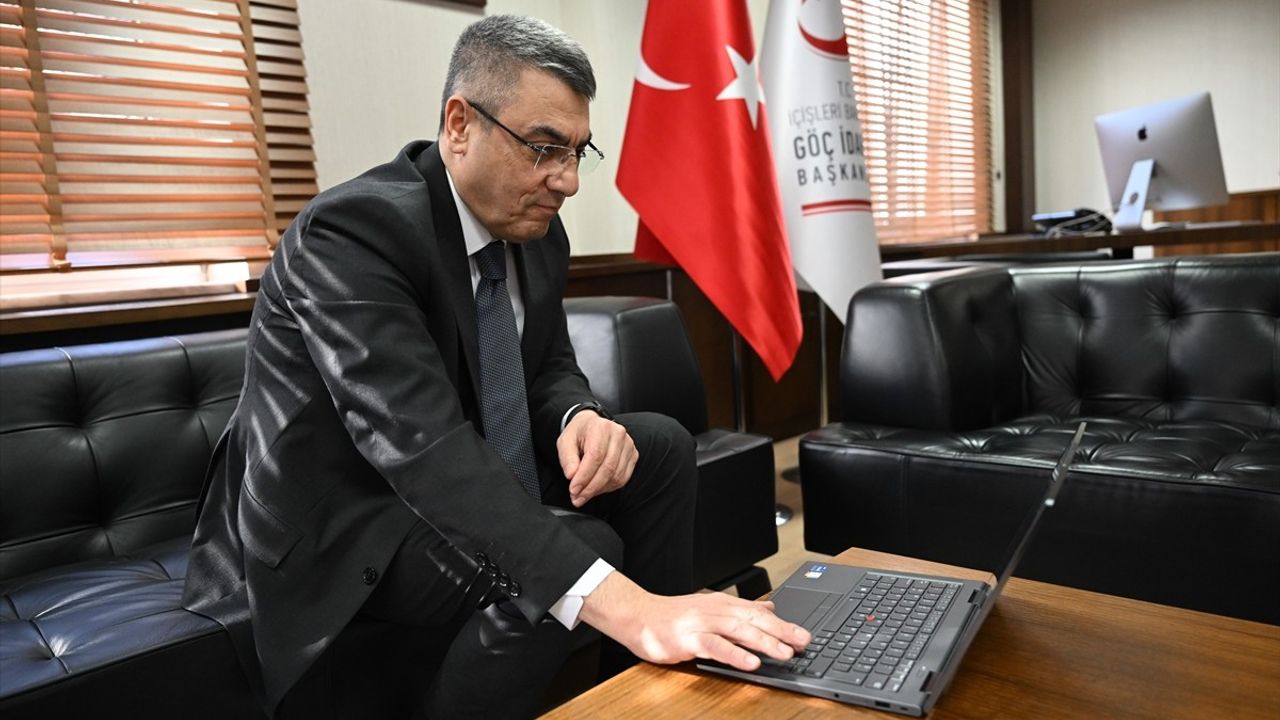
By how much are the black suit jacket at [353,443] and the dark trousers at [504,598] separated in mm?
66

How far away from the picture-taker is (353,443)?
3.84 feet

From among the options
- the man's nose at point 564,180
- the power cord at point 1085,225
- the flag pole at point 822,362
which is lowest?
the flag pole at point 822,362

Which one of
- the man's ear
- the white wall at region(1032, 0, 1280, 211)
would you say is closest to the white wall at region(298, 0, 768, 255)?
the man's ear

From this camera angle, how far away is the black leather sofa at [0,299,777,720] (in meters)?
1.15

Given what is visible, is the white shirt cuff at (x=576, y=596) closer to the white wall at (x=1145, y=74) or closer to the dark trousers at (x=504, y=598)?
the dark trousers at (x=504, y=598)

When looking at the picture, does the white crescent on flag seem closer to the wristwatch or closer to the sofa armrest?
the sofa armrest

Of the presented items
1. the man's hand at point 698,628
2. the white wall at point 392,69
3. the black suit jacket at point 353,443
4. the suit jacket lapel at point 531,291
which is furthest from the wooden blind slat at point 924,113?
the man's hand at point 698,628

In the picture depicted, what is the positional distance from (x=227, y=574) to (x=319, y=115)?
5.60 feet

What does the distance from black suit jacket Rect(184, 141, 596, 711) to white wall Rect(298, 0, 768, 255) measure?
1.47 m

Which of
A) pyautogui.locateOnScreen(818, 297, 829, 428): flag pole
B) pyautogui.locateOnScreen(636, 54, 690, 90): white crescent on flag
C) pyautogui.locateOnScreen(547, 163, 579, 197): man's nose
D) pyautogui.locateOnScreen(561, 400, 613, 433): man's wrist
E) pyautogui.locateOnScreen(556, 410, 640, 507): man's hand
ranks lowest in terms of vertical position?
pyautogui.locateOnScreen(818, 297, 829, 428): flag pole

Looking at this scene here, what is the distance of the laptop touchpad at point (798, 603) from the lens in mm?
892

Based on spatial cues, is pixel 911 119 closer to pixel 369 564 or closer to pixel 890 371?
pixel 890 371

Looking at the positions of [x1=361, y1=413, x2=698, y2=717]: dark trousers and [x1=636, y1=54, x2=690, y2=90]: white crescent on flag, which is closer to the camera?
[x1=361, y1=413, x2=698, y2=717]: dark trousers

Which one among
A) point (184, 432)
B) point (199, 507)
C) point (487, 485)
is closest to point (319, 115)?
point (184, 432)
